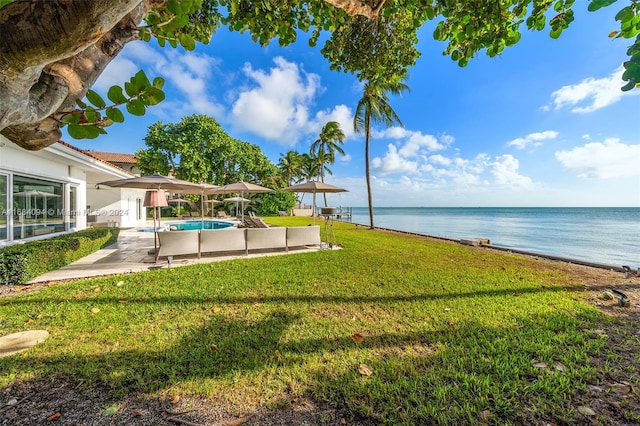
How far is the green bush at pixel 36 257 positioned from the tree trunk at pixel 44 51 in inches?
234

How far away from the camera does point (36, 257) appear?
5266 millimetres

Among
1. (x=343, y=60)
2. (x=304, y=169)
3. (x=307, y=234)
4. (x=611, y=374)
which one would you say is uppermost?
(x=304, y=169)

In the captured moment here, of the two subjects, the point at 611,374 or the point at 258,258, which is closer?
the point at 611,374

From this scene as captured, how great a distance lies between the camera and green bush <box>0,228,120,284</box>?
4.85 m

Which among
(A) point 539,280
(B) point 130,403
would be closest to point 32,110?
(B) point 130,403

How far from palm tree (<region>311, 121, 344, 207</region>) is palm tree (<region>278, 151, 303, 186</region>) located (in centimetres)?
721

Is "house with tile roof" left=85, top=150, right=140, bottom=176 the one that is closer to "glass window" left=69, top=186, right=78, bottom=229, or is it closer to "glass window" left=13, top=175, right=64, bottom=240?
"glass window" left=69, top=186, right=78, bottom=229

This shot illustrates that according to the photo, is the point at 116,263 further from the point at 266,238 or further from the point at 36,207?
the point at 266,238

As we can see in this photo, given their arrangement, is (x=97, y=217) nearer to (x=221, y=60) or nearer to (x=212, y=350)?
(x=221, y=60)

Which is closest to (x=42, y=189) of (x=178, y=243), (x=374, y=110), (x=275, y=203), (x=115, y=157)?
(x=178, y=243)

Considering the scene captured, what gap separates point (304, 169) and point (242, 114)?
72.5 ft

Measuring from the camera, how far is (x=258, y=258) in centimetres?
739

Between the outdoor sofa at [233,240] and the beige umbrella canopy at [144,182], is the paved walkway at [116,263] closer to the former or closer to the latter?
the outdoor sofa at [233,240]

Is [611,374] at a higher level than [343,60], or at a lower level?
lower
